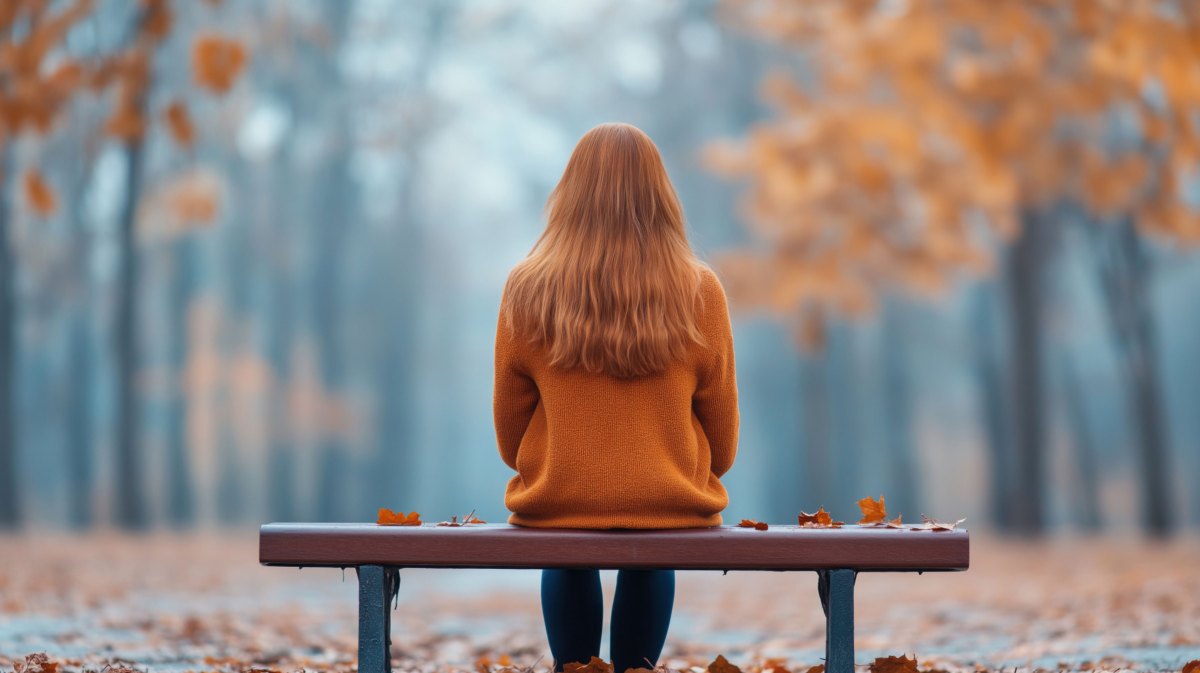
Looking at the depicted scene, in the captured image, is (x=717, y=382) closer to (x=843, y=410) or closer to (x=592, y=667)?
(x=592, y=667)

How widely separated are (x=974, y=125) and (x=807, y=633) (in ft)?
16.0

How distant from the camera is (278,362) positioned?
33.0 metres

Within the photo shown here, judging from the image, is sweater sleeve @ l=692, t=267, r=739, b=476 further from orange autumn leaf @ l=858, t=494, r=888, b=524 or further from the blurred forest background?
the blurred forest background

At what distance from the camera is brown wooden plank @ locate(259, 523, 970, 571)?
373 centimetres

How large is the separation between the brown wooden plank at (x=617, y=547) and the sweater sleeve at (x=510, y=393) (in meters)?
0.42

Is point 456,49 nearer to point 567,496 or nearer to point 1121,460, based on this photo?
point 1121,460

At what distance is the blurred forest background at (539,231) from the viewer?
15477 millimetres

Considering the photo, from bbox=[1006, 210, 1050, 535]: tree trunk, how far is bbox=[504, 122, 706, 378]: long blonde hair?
14.6 metres

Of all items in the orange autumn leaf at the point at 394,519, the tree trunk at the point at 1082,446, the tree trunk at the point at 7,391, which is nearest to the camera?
the orange autumn leaf at the point at 394,519

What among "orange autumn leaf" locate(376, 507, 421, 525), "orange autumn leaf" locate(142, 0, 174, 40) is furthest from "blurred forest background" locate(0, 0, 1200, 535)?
"orange autumn leaf" locate(376, 507, 421, 525)

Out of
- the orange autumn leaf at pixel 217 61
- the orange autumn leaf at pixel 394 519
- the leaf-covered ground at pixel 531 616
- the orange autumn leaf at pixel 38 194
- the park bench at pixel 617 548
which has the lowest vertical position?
the leaf-covered ground at pixel 531 616

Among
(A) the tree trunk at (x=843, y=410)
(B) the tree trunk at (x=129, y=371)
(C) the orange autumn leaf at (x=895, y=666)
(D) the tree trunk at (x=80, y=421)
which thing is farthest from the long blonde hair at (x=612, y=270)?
(D) the tree trunk at (x=80, y=421)

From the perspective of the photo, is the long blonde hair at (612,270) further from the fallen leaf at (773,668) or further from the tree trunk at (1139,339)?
the tree trunk at (1139,339)

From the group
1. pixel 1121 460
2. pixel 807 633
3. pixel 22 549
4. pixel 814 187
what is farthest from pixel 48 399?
pixel 807 633
